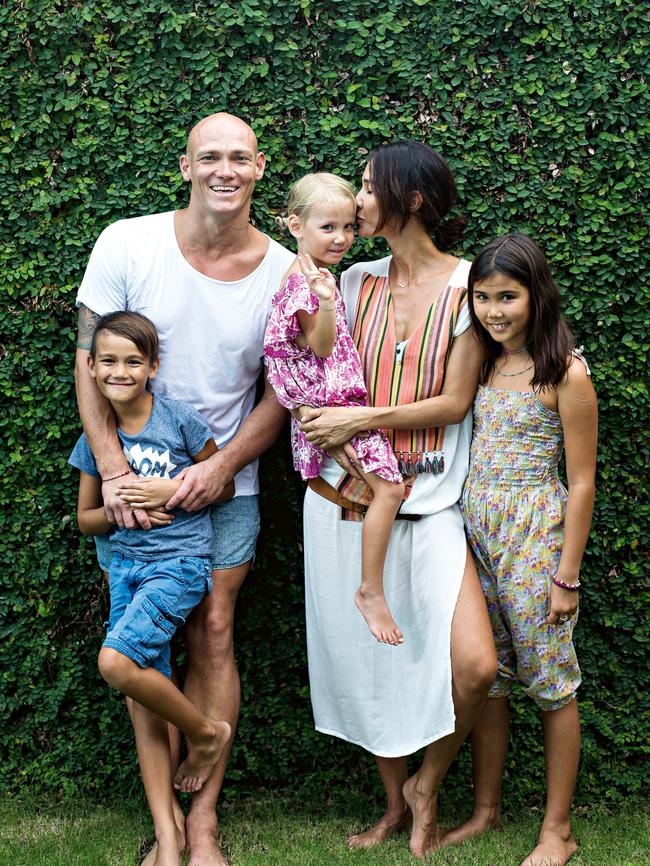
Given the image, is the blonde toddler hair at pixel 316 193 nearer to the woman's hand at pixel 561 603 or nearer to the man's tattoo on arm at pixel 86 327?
the man's tattoo on arm at pixel 86 327

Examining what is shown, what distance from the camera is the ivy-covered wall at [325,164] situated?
3.76m

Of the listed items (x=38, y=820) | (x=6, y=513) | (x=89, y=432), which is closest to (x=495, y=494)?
(x=89, y=432)

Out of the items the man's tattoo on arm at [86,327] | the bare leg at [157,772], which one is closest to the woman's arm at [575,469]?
the bare leg at [157,772]

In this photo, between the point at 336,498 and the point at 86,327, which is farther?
the point at 86,327

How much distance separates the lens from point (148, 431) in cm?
341

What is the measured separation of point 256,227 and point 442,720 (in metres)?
1.94

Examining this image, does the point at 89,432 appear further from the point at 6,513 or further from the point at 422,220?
the point at 422,220

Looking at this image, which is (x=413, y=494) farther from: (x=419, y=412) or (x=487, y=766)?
(x=487, y=766)

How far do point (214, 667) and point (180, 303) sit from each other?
1.28 meters

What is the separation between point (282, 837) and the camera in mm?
3754

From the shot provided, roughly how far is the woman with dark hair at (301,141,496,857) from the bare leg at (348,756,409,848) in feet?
0.31

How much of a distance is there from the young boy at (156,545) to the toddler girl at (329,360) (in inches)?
15.3

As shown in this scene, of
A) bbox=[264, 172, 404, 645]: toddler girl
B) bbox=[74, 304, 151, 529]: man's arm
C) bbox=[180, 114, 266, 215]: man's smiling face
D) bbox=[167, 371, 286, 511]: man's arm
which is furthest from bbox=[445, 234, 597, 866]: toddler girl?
bbox=[74, 304, 151, 529]: man's arm

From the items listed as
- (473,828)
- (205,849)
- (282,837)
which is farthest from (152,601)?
(473,828)
